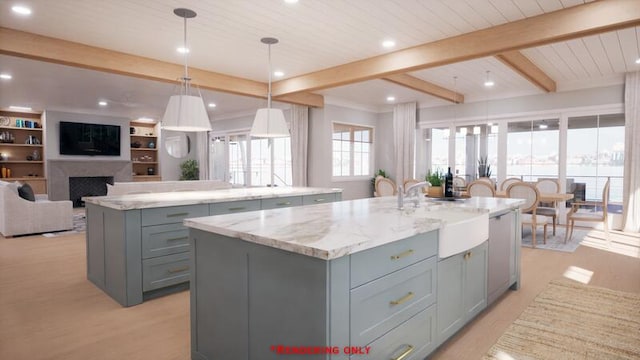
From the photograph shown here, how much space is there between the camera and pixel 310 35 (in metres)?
3.99

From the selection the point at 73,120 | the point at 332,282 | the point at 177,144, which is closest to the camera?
the point at 332,282

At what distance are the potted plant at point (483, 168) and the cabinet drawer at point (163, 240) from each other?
6198 mm

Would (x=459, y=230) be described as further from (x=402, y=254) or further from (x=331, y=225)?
(x=331, y=225)

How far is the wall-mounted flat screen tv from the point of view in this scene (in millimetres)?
9000

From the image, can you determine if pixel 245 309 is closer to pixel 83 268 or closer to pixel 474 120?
pixel 83 268

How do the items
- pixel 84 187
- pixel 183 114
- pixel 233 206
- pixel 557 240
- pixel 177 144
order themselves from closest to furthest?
pixel 183 114 → pixel 233 206 → pixel 557 240 → pixel 84 187 → pixel 177 144

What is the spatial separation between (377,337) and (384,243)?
41 cm

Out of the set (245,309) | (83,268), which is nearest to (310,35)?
(245,309)

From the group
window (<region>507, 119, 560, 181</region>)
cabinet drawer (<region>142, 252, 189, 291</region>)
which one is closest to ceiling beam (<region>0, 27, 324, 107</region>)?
cabinet drawer (<region>142, 252, 189, 291</region>)

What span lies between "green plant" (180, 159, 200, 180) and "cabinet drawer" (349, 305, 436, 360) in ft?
32.5

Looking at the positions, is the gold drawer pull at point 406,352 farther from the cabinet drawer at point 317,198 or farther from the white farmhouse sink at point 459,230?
the cabinet drawer at point 317,198

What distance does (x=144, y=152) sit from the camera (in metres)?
11.1

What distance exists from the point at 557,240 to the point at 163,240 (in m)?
5.32

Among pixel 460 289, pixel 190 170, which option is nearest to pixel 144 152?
pixel 190 170
